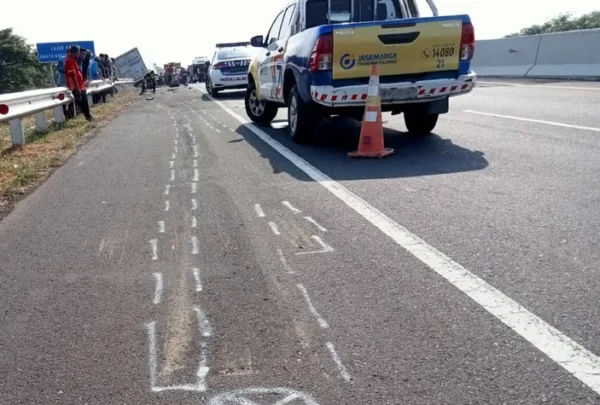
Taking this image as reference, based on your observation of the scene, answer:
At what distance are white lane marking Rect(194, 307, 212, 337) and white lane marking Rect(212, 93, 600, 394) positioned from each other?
138cm

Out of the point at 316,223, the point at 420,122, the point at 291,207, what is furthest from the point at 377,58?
the point at 316,223

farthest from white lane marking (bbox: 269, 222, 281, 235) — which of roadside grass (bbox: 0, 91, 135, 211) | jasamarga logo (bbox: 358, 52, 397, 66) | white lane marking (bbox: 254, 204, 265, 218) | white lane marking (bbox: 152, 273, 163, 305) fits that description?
jasamarga logo (bbox: 358, 52, 397, 66)

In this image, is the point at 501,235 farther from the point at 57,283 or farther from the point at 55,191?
the point at 55,191

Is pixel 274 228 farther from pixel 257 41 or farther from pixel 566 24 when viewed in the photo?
pixel 566 24

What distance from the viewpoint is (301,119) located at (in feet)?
29.2

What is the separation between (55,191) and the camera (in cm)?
692

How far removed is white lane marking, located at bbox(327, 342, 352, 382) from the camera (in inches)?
107

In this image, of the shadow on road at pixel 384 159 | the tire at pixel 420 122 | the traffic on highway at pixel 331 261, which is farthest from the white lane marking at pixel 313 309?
the tire at pixel 420 122

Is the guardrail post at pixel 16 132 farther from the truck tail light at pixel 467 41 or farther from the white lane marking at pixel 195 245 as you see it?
the truck tail light at pixel 467 41

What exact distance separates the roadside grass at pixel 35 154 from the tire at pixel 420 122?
5081 millimetres

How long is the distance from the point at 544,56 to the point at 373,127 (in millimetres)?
17034

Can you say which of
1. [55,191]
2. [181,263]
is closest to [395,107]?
[55,191]

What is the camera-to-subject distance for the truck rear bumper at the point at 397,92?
8.02 m

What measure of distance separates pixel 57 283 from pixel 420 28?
5.76 metres
